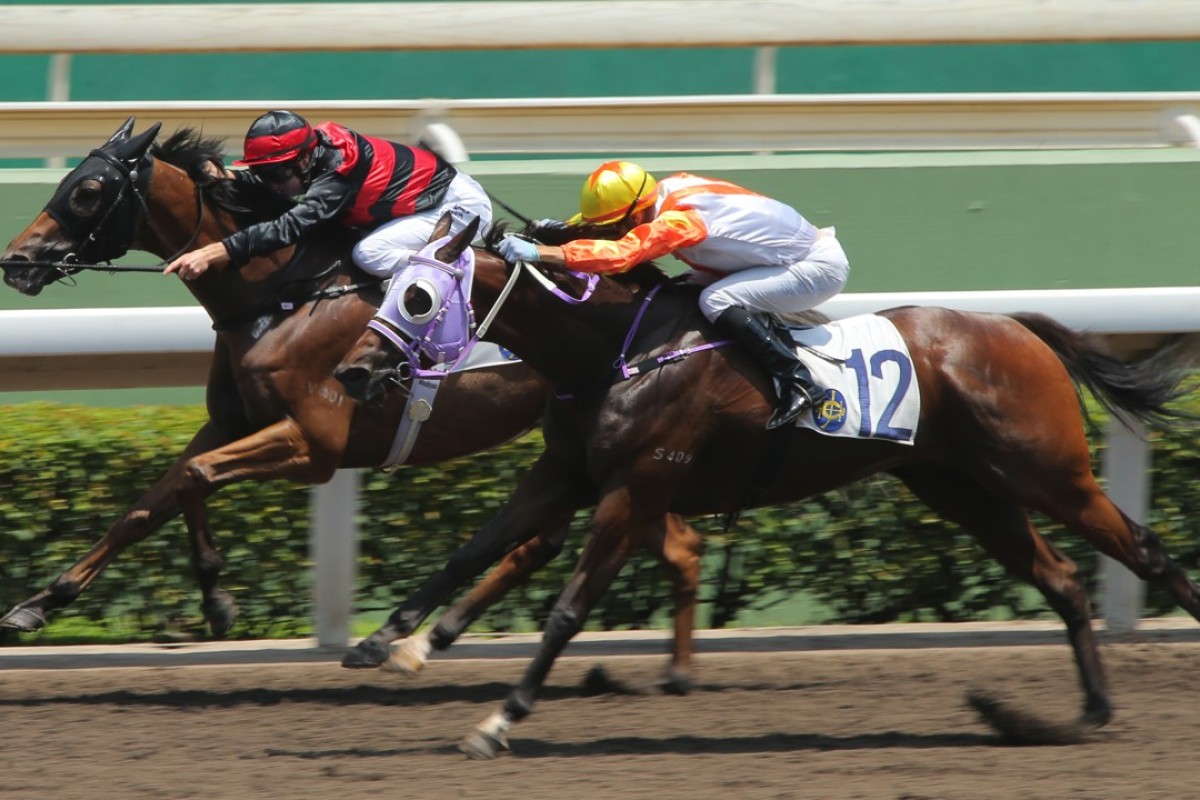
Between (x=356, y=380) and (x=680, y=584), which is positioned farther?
(x=680, y=584)

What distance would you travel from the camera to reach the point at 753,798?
13.9ft

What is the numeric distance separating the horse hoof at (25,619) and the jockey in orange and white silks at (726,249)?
6.08 ft

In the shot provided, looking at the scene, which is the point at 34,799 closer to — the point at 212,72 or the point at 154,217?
the point at 154,217

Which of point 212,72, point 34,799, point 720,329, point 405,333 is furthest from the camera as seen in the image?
point 212,72

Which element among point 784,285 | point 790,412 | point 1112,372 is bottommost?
point 790,412

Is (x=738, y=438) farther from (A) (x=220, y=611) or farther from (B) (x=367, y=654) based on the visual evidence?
(A) (x=220, y=611)

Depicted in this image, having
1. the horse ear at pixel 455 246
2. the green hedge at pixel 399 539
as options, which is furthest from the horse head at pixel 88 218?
the horse ear at pixel 455 246

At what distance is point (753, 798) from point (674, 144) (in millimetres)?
4329

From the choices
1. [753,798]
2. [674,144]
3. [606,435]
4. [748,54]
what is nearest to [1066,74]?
[748,54]

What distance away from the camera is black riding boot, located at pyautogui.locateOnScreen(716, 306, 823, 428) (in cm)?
484

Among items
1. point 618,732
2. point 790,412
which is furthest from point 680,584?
point 790,412

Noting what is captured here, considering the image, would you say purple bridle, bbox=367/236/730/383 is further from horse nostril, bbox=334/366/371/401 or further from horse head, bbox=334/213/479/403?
horse nostril, bbox=334/366/371/401

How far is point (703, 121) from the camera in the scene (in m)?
7.94

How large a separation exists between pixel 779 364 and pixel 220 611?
2.04 m
